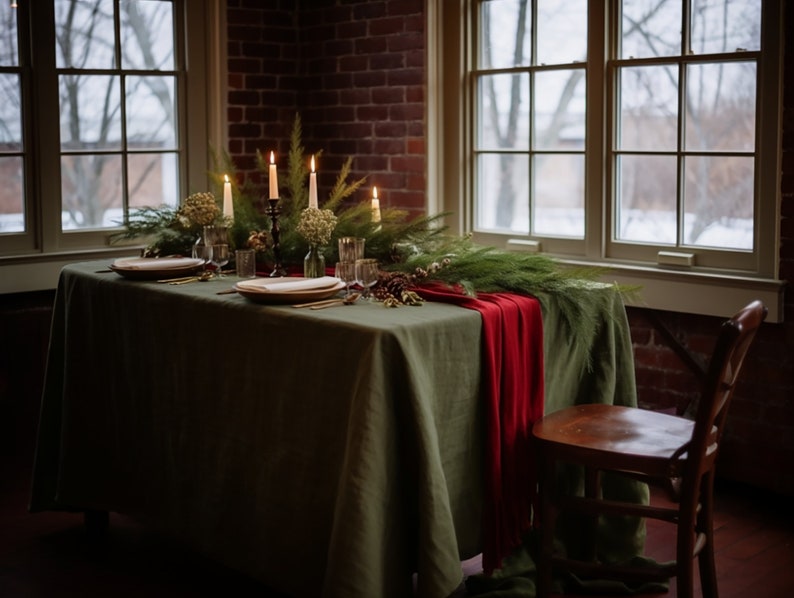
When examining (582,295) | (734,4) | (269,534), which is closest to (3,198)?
(269,534)

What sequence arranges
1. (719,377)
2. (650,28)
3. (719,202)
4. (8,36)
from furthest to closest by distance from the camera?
(8,36), (650,28), (719,202), (719,377)

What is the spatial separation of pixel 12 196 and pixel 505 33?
2.28 metres

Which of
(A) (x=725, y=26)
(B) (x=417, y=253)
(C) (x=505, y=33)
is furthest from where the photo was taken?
(C) (x=505, y=33)

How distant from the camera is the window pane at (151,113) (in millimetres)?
4961

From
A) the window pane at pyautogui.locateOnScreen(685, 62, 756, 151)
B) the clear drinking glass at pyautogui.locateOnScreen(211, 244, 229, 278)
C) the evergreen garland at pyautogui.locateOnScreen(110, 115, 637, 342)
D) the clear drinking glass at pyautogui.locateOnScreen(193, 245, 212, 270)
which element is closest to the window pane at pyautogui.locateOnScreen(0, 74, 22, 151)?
the evergreen garland at pyautogui.locateOnScreen(110, 115, 637, 342)

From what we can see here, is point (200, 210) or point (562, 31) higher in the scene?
point (562, 31)

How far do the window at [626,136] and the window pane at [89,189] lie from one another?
4.99 feet

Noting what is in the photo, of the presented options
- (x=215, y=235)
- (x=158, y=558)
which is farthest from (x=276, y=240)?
(x=158, y=558)

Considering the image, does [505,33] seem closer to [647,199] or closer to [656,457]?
[647,199]

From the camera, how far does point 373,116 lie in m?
5.14

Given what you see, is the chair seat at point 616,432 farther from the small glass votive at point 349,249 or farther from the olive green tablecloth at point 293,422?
the small glass votive at point 349,249

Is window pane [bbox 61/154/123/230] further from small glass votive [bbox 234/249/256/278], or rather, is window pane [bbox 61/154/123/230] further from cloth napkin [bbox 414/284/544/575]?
cloth napkin [bbox 414/284/544/575]

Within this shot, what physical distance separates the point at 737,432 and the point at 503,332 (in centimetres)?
163

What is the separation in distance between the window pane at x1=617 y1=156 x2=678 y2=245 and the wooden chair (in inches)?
56.0
